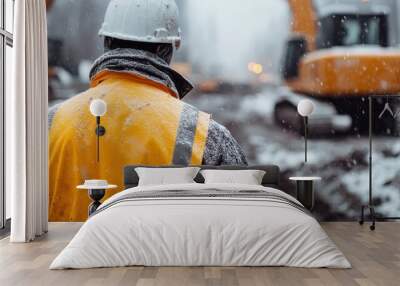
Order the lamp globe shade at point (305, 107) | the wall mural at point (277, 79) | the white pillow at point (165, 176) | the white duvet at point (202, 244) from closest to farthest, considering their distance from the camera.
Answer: the white duvet at point (202, 244) < the white pillow at point (165, 176) < the lamp globe shade at point (305, 107) < the wall mural at point (277, 79)

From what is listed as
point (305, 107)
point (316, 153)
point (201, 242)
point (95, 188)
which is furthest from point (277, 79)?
point (201, 242)

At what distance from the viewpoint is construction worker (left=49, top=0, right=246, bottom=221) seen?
7.13 m

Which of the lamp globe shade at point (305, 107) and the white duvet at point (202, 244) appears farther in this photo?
the lamp globe shade at point (305, 107)

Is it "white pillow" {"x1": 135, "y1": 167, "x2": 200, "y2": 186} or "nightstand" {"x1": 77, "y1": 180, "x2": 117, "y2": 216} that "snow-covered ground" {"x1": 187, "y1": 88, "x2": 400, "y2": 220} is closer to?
"white pillow" {"x1": 135, "y1": 167, "x2": 200, "y2": 186}

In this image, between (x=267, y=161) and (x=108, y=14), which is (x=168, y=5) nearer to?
(x=108, y=14)

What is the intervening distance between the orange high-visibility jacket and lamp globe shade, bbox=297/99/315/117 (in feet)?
3.73

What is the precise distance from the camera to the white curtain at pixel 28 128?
5.82 metres

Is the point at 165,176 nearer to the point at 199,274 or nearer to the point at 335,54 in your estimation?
the point at 199,274

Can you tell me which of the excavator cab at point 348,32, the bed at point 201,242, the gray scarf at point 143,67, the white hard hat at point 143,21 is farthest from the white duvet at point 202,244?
the excavator cab at point 348,32

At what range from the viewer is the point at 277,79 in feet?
24.3

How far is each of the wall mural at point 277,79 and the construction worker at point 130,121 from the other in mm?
28

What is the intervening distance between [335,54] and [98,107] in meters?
2.89

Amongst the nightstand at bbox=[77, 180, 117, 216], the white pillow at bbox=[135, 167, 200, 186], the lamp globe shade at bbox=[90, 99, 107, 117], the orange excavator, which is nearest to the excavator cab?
the orange excavator

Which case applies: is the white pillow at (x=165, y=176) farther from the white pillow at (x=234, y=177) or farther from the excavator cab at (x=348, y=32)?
the excavator cab at (x=348, y=32)
